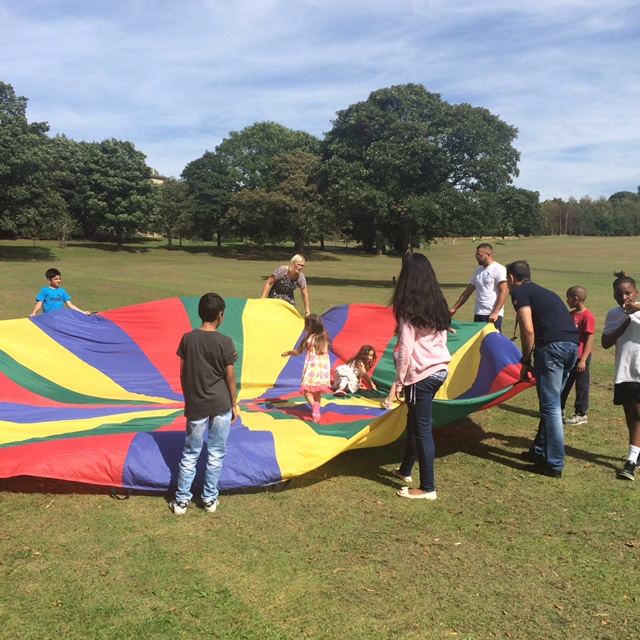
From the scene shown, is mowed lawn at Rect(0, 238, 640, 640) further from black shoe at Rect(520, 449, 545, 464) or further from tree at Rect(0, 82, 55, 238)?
tree at Rect(0, 82, 55, 238)

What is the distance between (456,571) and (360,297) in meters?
18.4

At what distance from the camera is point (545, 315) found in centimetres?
512

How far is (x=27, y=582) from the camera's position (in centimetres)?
344

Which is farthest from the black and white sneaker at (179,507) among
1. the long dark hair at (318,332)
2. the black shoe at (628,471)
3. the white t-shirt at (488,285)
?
the white t-shirt at (488,285)

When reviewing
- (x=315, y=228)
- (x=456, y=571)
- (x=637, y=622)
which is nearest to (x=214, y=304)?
(x=456, y=571)

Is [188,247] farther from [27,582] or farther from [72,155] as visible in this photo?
[27,582]

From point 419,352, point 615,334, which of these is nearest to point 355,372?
point 419,352

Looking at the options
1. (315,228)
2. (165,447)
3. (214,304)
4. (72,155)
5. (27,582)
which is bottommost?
(27,582)

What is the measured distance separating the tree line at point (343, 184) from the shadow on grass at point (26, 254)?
1911 mm

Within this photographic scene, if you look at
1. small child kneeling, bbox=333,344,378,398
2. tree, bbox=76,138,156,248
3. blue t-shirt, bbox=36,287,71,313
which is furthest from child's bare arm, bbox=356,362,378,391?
tree, bbox=76,138,156,248

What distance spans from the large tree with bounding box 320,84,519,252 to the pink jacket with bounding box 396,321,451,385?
22.4m

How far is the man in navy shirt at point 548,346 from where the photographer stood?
5074 mm

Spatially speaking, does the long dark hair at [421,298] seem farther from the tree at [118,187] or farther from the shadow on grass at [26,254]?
the tree at [118,187]

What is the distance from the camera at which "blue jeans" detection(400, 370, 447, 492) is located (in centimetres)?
453
